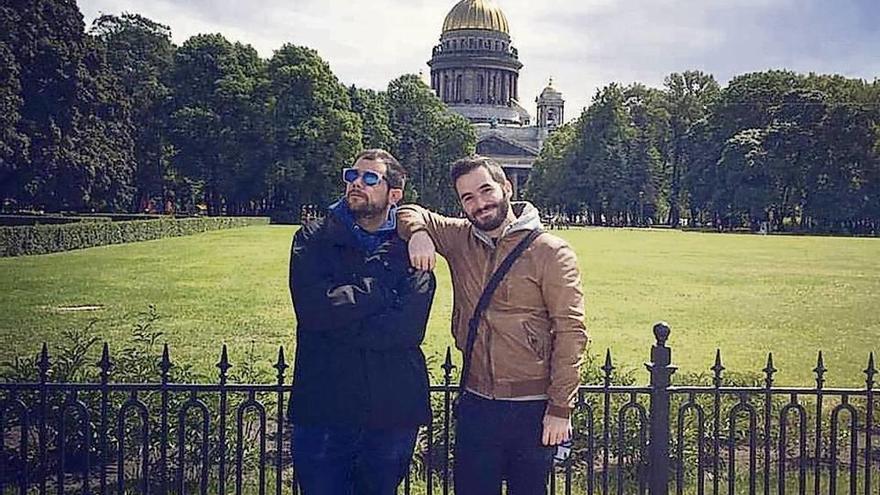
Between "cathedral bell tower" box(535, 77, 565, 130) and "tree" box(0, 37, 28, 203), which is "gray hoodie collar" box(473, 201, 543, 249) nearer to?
"tree" box(0, 37, 28, 203)

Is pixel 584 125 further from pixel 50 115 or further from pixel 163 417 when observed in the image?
pixel 163 417

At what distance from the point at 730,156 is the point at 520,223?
24.6m

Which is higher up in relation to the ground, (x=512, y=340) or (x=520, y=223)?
(x=520, y=223)

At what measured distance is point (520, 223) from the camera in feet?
11.6

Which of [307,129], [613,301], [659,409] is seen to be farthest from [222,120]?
[659,409]

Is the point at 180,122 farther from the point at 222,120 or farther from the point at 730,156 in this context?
the point at 730,156

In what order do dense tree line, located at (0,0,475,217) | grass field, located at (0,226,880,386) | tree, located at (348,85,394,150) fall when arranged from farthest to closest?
tree, located at (348,85,394,150) → dense tree line, located at (0,0,475,217) → grass field, located at (0,226,880,386)

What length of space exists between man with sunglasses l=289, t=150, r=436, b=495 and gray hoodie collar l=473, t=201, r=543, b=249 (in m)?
0.28

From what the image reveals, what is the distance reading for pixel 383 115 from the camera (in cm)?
3375

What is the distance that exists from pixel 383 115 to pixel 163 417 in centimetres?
2945

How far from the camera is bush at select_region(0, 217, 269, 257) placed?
17328 mm

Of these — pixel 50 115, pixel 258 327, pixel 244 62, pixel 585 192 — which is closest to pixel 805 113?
pixel 258 327

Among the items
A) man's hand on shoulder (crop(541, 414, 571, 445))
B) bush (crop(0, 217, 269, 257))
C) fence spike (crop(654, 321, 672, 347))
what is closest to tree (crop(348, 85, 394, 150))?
bush (crop(0, 217, 269, 257))

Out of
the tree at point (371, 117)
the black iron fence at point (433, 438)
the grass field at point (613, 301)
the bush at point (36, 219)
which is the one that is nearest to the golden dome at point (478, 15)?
the tree at point (371, 117)
